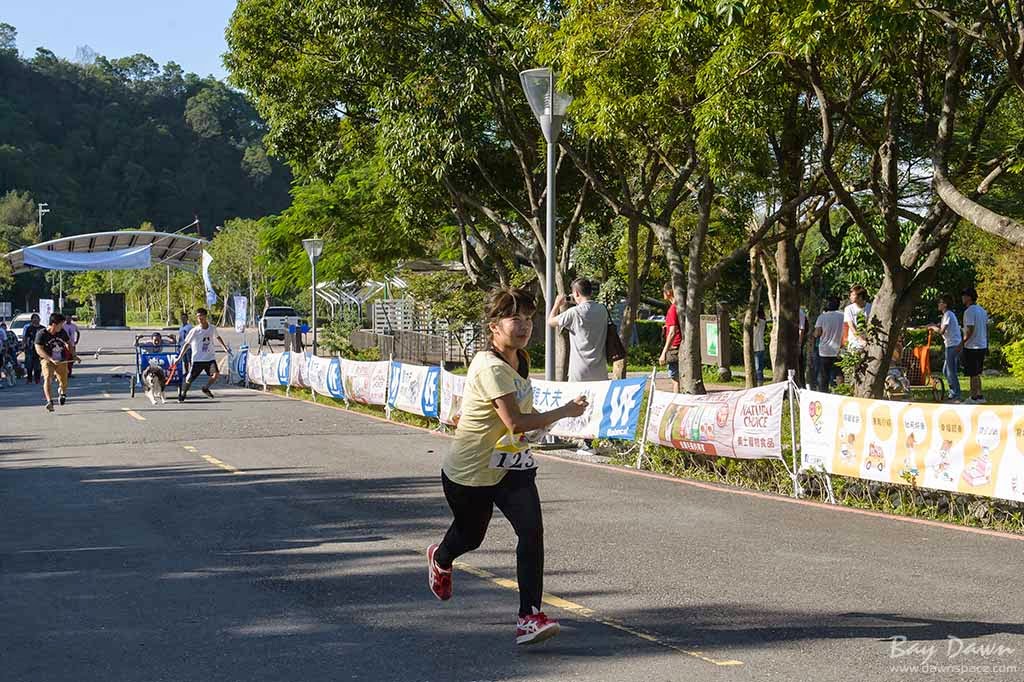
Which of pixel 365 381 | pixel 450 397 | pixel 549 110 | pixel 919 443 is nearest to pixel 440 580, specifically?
pixel 919 443

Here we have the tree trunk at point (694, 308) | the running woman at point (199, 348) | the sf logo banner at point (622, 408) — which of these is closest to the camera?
the sf logo banner at point (622, 408)

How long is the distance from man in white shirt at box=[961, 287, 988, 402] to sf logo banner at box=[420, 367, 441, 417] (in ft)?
28.5

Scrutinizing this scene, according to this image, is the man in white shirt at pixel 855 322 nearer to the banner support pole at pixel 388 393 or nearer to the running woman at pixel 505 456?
the banner support pole at pixel 388 393

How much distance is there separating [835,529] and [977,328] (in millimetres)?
11991

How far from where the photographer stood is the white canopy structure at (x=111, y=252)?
44.5 meters

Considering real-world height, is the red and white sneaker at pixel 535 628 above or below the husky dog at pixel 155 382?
below

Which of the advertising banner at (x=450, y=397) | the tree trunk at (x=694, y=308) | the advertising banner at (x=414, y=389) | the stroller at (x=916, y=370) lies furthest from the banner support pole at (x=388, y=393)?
the stroller at (x=916, y=370)

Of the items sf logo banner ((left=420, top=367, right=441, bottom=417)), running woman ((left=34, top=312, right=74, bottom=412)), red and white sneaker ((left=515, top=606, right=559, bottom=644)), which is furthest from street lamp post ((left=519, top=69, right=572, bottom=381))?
running woman ((left=34, top=312, right=74, bottom=412))

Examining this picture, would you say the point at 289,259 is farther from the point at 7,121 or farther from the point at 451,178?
the point at 7,121

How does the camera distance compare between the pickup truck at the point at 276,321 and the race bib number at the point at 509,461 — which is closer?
the race bib number at the point at 509,461

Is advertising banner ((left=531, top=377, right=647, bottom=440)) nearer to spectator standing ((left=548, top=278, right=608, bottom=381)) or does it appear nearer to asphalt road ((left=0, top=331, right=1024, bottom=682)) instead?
spectator standing ((left=548, top=278, right=608, bottom=381))

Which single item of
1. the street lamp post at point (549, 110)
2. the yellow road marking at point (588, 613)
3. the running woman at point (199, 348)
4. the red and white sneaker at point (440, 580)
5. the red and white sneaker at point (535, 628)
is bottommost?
the yellow road marking at point (588, 613)

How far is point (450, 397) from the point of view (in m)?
18.2

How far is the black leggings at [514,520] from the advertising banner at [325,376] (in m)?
17.5
